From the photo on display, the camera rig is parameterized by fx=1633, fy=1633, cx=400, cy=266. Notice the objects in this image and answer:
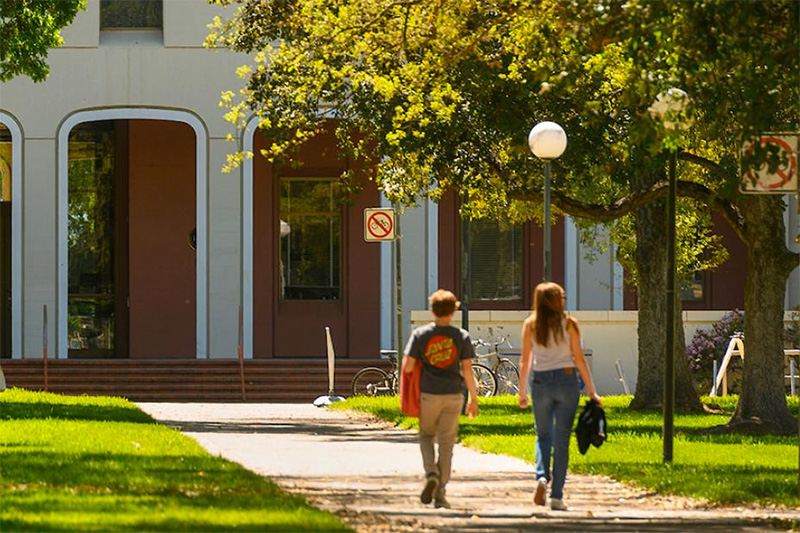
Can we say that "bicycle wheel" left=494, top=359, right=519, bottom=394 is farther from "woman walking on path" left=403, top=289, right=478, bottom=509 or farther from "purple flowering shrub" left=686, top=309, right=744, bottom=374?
"woman walking on path" left=403, top=289, right=478, bottom=509

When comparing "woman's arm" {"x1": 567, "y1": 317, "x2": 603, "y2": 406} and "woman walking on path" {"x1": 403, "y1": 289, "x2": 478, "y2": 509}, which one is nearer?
"woman walking on path" {"x1": 403, "y1": 289, "x2": 478, "y2": 509}

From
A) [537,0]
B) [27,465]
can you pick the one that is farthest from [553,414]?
[537,0]

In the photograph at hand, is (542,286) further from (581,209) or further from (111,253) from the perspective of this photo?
(111,253)

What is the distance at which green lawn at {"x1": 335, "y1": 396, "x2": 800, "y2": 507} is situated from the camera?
12.5 metres

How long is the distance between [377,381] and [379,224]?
6.30 metres

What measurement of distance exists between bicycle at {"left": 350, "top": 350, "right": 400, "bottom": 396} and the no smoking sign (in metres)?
3.33

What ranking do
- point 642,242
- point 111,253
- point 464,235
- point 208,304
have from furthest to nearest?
point 111,253 → point 208,304 → point 464,235 → point 642,242

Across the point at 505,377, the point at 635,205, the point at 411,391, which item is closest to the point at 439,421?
the point at 411,391

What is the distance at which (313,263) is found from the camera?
34.4 meters

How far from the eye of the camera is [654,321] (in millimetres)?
23156

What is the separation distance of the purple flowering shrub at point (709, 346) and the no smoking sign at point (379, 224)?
10.3m

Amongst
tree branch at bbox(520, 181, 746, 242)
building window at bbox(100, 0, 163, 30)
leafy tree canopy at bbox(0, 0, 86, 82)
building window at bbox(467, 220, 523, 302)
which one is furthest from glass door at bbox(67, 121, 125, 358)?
tree branch at bbox(520, 181, 746, 242)

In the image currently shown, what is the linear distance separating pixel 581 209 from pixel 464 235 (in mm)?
8466

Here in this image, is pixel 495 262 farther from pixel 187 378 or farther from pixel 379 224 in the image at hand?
pixel 379 224
